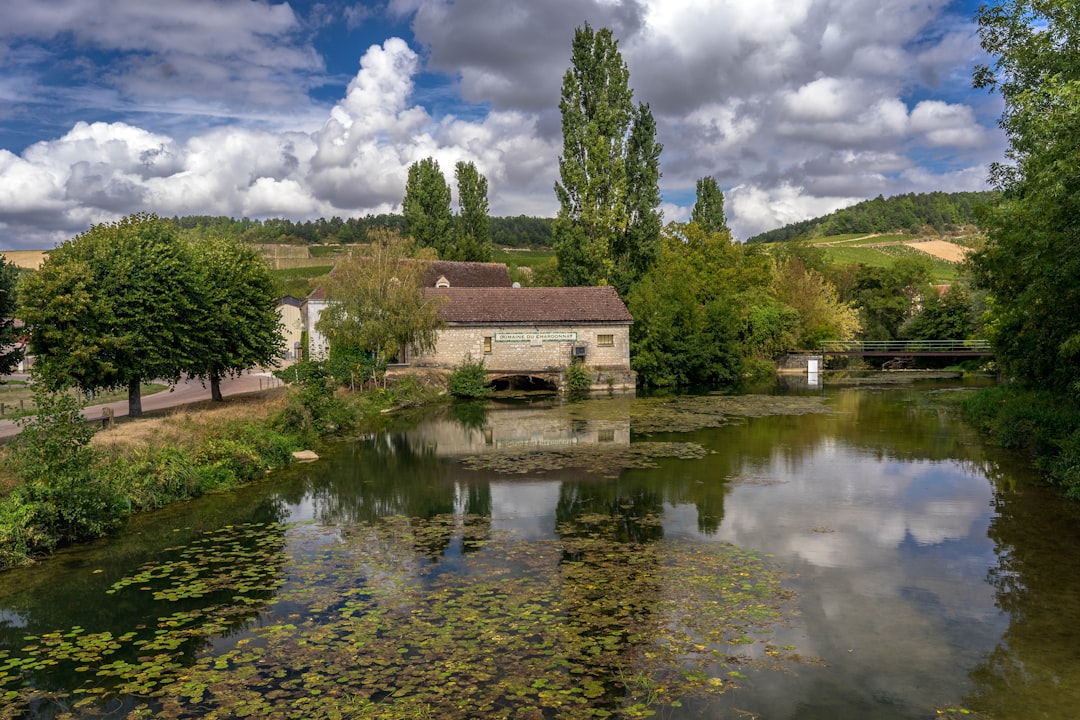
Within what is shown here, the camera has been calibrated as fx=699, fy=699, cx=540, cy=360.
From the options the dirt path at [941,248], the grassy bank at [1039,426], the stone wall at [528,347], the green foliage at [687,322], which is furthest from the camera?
the dirt path at [941,248]

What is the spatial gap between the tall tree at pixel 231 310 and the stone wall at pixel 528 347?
12.7 meters

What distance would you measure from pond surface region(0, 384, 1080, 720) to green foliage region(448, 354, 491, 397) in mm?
18780

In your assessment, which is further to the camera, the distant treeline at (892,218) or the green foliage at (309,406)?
the distant treeline at (892,218)

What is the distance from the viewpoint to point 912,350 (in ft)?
181

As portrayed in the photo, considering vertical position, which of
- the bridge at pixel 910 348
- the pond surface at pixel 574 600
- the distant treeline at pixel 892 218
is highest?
the distant treeline at pixel 892 218

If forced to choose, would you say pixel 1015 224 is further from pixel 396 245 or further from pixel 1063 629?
pixel 396 245

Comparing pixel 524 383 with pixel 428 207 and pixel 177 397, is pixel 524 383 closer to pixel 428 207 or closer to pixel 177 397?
pixel 177 397

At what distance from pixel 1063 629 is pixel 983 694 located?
96.3 inches

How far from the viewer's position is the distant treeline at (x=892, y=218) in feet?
392

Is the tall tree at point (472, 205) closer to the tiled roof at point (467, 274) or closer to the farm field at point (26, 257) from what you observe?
the tiled roof at point (467, 274)

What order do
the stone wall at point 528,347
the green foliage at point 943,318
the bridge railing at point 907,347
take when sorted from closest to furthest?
the stone wall at point 528,347, the bridge railing at point 907,347, the green foliage at point 943,318

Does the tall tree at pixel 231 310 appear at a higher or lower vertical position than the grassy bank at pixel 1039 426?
higher

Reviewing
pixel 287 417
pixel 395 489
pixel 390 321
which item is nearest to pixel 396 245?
pixel 390 321

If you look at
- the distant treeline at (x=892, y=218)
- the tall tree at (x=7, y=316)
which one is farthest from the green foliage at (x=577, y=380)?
the distant treeline at (x=892, y=218)
